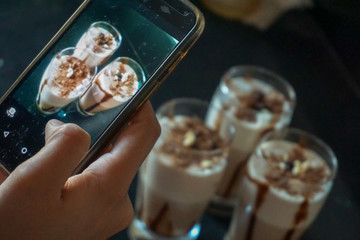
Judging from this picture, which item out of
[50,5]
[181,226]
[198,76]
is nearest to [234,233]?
[181,226]

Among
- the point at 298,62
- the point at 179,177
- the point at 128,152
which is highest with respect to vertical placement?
the point at 128,152

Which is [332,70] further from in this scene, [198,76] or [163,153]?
[163,153]

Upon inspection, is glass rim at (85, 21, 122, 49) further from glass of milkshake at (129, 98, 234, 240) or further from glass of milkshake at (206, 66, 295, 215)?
glass of milkshake at (206, 66, 295, 215)

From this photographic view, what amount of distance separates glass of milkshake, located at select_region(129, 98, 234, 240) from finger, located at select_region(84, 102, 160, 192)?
25 centimetres

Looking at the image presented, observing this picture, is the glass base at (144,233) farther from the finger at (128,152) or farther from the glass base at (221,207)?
the finger at (128,152)

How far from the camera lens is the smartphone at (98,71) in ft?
1.89

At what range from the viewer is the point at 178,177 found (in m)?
0.84

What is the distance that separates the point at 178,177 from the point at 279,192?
0.16 meters

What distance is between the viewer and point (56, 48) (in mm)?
607

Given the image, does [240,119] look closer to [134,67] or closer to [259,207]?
[259,207]

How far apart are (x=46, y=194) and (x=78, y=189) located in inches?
1.6

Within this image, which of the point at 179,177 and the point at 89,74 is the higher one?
the point at 89,74

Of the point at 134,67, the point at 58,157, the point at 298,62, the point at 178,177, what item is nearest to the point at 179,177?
the point at 178,177

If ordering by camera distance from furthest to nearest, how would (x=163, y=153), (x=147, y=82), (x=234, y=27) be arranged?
(x=234, y=27)
(x=163, y=153)
(x=147, y=82)
